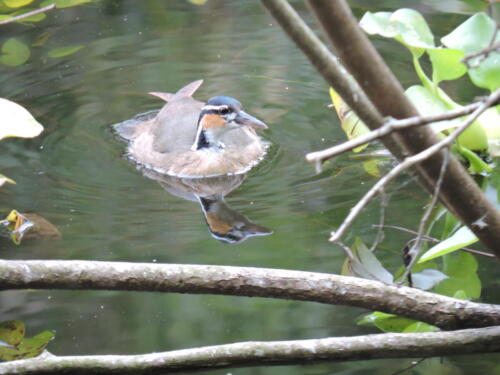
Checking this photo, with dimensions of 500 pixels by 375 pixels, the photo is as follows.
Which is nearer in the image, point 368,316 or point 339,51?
point 339,51

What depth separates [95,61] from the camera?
4.98 metres

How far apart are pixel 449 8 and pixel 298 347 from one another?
369 centimetres

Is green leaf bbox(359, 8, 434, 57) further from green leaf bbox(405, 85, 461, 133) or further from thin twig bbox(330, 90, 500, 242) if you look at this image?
thin twig bbox(330, 90, 500, 242)

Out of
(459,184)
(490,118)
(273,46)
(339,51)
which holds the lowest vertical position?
(273,46)

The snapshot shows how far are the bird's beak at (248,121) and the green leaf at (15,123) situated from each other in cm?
163

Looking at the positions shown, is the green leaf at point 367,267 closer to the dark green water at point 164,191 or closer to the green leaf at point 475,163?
the dark green water at point 164,191

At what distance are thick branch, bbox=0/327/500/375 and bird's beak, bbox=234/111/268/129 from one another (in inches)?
84.8

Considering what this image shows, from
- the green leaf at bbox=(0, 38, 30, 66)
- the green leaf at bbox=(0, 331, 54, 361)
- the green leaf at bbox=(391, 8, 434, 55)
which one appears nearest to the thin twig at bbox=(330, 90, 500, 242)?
the green leaf at bbox=(0, 331, 54, 361)

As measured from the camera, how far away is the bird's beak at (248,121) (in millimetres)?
4105

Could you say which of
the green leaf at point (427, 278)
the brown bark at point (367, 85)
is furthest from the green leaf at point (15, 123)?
the brown bark at point (367, 85)

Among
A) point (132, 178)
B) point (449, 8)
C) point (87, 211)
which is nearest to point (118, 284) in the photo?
point (87, 211)

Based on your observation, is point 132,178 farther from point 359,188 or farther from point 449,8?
point 449,8

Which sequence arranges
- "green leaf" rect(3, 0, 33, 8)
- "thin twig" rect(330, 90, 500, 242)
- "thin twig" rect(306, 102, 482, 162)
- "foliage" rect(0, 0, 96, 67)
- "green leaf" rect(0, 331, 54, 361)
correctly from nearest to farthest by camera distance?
"thin twig" rect(306, 102, 482, 162) → "thin twig" rect(330, 90, 500, 242) → "green leaf" rect(0, 331, 54, 361) → "green leaf" rect(3, 0, 33, 8) → "foliage" rect(0, 0, 96, 67)

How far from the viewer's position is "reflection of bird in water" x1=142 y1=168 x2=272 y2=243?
3.04m
